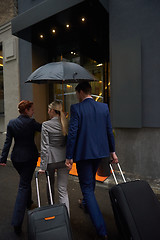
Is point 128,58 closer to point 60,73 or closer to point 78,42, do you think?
point 60,73

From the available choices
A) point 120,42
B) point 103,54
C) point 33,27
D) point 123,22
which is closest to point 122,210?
point 120,42

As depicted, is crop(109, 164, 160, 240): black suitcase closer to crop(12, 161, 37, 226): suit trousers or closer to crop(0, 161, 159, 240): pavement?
crop(0, 161, 159, 240): pavement

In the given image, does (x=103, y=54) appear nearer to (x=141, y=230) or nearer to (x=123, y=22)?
(x=123, y=22)

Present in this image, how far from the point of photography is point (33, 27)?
5.43 meters

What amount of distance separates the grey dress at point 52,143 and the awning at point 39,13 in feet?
11.7

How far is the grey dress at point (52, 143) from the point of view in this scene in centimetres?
248

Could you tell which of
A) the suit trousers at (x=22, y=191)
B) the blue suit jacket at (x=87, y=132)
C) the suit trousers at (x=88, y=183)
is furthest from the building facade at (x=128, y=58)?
the suit trousers at (x=22, y=191)

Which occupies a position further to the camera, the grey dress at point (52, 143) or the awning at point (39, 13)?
the awning at point (39, 13)

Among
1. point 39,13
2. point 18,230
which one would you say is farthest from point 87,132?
point 39,13

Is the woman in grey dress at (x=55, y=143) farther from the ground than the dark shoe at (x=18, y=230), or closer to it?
farther from the ground

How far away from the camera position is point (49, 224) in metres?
1.88

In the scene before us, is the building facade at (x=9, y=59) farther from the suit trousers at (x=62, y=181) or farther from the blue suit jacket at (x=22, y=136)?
the suit trousers at (x=62, y=181)

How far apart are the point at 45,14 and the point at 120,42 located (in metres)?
2.22

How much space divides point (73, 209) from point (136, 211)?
1594mm
